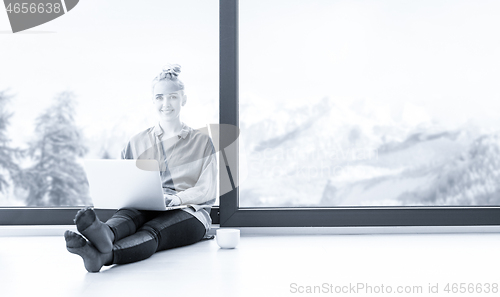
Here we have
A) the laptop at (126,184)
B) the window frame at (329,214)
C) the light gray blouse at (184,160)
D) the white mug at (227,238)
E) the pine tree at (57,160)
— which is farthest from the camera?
the pine tree at (57,160)

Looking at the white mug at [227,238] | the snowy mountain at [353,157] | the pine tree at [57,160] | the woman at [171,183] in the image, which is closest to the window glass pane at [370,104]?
the snowy mountain at [353,157]

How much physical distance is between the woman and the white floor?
0.06m

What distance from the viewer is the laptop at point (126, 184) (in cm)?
159

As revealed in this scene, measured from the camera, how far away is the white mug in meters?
1.73

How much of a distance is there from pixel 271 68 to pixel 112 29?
34.2 inches

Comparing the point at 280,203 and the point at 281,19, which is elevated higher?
the point at 281,19

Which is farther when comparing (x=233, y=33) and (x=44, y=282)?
(x=233, y=33)

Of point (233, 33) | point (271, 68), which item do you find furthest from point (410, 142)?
point (233, 33)

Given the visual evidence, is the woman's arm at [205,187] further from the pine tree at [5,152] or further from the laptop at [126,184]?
the pine tree at [5,152]

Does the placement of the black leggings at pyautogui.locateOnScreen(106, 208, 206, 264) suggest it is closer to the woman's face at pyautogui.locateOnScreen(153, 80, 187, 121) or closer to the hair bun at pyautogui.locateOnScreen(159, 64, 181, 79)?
the woman's face at pyautogui.locateOnScreen(153, 80, 187, 121)

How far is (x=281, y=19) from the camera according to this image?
227cm

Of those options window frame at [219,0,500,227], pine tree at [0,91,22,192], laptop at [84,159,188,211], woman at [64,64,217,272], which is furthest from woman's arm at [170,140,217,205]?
pine tree at [0,91,22,192]

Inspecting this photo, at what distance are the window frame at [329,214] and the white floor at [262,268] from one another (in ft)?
0.64

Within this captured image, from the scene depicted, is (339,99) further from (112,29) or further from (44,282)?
(44,282)
